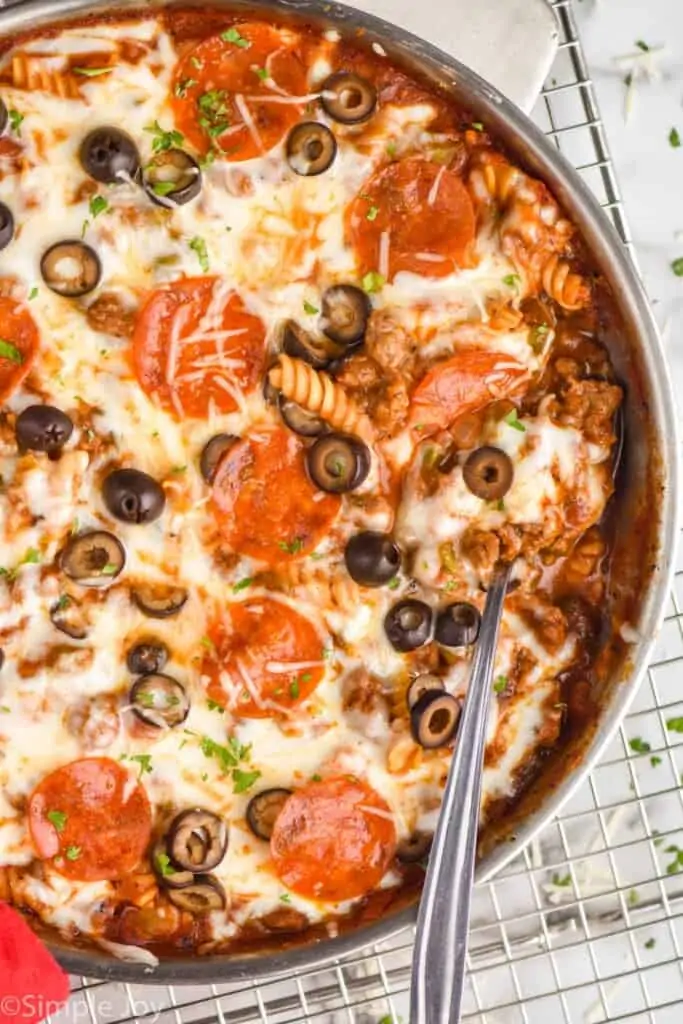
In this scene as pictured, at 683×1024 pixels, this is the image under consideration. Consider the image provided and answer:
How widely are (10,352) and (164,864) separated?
1.34 m

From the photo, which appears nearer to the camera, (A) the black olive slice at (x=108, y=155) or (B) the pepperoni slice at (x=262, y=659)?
(A) the black olive slice at (x=108, y=155)

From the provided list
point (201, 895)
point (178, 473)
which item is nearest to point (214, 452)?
point (178, 473)

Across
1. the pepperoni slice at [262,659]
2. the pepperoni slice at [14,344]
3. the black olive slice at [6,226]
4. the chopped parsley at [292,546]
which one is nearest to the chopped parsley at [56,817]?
the pepperoni slice at [262,659]

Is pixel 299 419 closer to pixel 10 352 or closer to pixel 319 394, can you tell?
pixel 319 394

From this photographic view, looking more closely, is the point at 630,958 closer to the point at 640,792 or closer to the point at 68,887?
the point at 640,792

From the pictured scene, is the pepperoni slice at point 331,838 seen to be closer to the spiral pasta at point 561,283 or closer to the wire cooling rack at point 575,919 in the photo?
the wire cooling rack at point 575,919

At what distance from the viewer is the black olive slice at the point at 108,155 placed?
3.09 m

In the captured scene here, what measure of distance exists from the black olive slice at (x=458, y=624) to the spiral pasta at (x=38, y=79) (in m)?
1.58

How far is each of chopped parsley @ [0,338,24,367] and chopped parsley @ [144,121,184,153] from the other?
0.59 metres

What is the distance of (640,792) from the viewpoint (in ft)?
13.3

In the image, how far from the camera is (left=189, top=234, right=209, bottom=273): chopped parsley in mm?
3186

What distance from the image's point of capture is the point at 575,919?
4.01 m

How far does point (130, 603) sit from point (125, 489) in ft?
1.03

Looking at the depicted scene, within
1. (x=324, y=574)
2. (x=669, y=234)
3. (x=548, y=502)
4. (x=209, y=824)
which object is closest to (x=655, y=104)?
(x=669, y=234)
